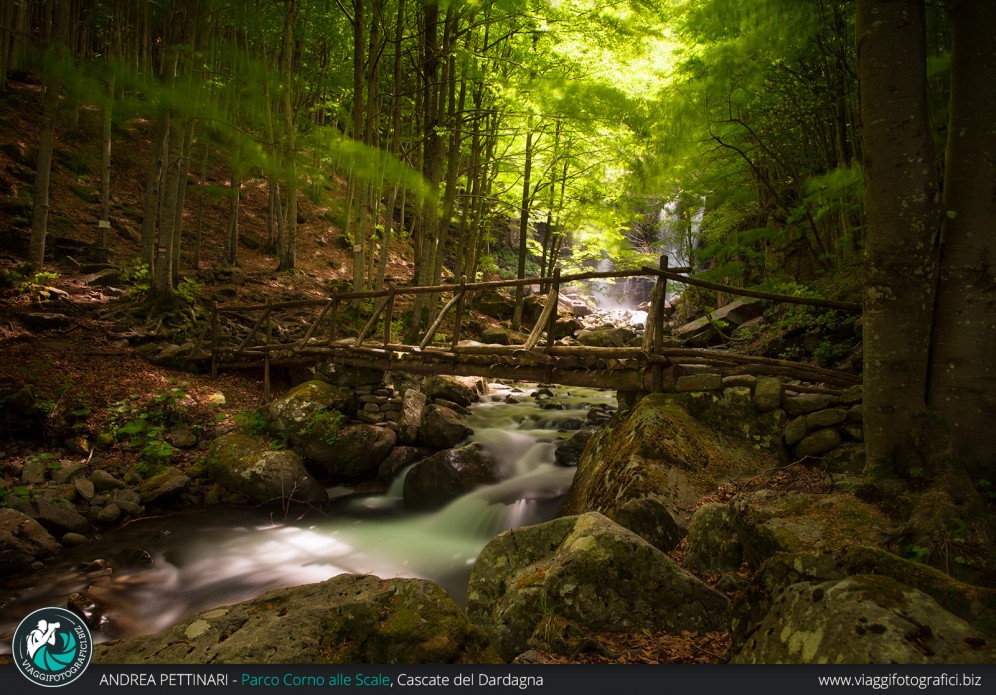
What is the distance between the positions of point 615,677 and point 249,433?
7343mm

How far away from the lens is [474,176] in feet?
48.2

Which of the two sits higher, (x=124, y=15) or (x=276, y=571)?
(x=124, y=15)

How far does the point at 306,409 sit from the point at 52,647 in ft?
19.6

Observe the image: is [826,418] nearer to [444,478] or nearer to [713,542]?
[713,542]

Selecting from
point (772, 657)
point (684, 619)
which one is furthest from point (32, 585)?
point (772, 657)

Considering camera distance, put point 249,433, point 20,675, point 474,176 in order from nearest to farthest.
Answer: point 20,675, point 249,433, point 474,176

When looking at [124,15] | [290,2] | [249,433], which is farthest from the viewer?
[124,15]

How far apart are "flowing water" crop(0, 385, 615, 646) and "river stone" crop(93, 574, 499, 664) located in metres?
2.97

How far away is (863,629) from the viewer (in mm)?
1745

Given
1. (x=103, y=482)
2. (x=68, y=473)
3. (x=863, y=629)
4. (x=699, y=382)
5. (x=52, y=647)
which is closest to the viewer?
(x=863, y=629)

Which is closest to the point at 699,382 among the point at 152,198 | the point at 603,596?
the point at 603,596

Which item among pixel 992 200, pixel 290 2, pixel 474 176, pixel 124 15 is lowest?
pixel 992 200

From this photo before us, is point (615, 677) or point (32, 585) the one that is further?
point (32, 585)

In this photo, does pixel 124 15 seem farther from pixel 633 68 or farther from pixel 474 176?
pixel 633 68
